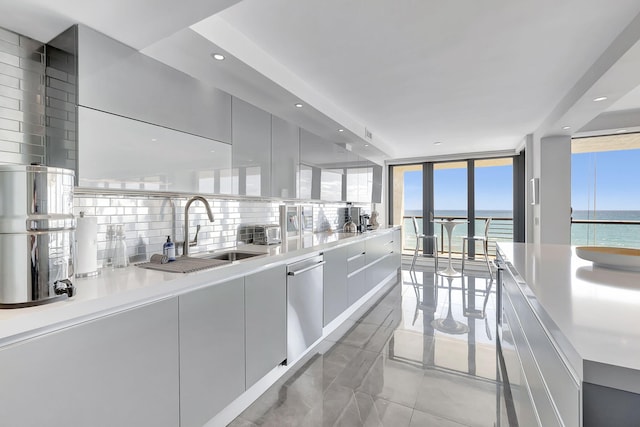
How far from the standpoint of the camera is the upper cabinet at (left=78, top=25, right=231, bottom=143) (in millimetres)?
1471

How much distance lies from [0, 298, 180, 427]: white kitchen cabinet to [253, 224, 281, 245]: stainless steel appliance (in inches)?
62.1

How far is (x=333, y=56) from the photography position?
2361 millimetres

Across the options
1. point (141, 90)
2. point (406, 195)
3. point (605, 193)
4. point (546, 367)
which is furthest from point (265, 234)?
point (605, 193)

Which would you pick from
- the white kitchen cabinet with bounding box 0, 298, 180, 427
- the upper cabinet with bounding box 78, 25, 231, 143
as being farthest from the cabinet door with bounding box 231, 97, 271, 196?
the white kitchen cabinet with bounding box 0, 298, 180, 427

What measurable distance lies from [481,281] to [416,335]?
287cm

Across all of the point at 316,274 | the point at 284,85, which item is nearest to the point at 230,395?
the point at 316,274

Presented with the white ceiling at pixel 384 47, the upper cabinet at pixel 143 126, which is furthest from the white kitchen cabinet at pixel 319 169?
the upper cabinet at pixel 143 126

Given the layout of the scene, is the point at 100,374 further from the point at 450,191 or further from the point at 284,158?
the point at 450,191

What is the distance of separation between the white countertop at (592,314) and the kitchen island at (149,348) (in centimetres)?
150

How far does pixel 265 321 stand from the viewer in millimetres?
2051

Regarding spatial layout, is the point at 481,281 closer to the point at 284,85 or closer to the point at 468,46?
the point at 468,46

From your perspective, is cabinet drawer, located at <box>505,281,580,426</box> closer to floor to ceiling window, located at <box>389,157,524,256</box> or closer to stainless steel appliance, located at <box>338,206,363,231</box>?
stainless steel appliance, located at <box>338,206,363,231</box>

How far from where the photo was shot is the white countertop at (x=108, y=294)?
38.4 inches

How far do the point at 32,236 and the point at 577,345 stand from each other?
67.3 inches
